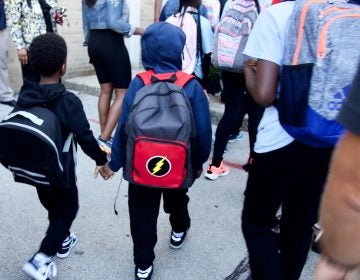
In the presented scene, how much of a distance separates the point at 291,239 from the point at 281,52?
923mm

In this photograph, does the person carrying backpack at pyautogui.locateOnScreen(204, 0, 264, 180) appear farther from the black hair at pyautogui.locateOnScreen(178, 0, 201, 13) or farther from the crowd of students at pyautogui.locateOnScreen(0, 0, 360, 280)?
the crowd of students at pyautogui.locateOnScreen(0, 0, 360, 280)

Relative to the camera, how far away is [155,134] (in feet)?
6.51

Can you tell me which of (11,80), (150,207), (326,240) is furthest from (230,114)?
(11,80)

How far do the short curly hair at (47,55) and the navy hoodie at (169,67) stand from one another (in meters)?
0.41

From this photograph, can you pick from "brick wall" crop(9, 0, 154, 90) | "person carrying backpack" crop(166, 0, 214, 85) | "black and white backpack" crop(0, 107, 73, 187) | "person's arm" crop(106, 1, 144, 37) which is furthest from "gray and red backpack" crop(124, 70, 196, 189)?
"brick wall" crop(9, 0, 154, 90)

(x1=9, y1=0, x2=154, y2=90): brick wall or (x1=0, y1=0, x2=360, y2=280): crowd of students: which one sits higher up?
(x1=0, y1=0, x2=360, y2=280): crowd of students

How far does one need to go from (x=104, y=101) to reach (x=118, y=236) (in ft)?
5.76

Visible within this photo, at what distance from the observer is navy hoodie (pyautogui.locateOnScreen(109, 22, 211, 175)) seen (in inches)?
83.3

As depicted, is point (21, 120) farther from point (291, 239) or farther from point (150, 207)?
point (291, 239)

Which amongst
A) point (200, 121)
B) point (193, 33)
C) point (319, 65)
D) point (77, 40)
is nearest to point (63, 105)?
point (200, 121)

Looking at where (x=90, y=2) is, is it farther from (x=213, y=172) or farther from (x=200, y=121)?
(x=200, y=121)

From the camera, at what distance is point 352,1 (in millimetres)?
1679

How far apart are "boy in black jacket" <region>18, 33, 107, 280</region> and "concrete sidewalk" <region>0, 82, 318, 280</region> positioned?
9.6 inches

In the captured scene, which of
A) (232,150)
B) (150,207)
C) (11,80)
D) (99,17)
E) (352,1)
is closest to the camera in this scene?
(352,1)
